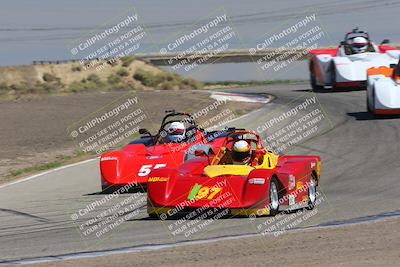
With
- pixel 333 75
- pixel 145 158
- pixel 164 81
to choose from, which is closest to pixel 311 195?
pixel 145 158

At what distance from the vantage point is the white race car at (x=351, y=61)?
3086cm

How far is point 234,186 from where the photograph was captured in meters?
13.1

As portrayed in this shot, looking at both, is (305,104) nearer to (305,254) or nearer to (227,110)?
(227,110)

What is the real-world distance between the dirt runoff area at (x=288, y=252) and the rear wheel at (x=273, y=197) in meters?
2.01

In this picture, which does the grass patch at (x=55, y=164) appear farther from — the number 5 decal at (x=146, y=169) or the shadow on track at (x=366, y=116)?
the shadow on track at (x=366, y=116)

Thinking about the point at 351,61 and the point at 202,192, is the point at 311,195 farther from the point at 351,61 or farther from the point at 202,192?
the point at 351,61

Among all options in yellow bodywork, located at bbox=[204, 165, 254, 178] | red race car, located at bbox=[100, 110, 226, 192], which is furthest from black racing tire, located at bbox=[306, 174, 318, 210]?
red race car, located at bbox=[100, 110, 226, 192]

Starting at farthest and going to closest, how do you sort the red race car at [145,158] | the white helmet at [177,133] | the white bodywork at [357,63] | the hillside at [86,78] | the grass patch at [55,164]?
the hillside at [86,78], the white bodywork at [357,63], the grass patch at [55,164], the white helmet at [177,133], the red race car at [145,158]

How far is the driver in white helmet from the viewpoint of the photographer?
13929 mm

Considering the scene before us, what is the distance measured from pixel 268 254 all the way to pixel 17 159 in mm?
16376

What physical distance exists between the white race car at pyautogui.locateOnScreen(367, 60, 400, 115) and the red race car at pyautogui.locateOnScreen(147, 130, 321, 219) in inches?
405

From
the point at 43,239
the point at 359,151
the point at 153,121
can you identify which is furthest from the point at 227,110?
the point at 43,239

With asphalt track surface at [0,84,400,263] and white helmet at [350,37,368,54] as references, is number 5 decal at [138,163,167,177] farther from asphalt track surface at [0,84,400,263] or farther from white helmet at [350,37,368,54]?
white helmet at [350,37,368,54]

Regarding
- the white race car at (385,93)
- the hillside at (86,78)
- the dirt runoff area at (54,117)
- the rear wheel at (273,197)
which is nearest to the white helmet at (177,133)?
the dirt runoff area at (54,117)
